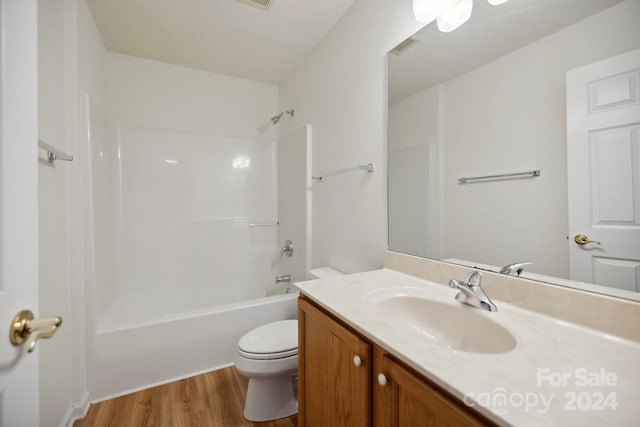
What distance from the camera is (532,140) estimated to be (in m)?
0.86

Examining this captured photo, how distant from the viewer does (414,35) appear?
126 cm

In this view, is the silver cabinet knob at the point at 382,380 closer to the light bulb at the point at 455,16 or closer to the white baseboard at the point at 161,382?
the light bulb at the point at 455,16

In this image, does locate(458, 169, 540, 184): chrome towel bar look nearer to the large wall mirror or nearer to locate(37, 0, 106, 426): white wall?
the large wall mirror

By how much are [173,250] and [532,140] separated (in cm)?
264

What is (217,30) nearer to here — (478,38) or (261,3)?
(261,3)

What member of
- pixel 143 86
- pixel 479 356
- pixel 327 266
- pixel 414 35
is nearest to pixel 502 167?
pixel 479 356

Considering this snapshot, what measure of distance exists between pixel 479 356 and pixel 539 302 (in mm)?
395

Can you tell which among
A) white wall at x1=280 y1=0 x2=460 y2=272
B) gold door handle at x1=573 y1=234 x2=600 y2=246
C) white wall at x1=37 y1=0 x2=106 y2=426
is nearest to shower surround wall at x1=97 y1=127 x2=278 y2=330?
white wall at x1=37 y1=0 x2=106 y2=426

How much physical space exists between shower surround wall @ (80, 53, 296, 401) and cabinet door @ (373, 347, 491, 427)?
4.50 feet

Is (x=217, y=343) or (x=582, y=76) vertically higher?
(x=582, y=76)

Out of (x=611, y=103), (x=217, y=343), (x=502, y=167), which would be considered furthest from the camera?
(x=217, y=343)

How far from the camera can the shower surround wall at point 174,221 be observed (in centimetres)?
164

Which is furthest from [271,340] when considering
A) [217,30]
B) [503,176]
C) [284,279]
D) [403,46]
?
[217,30]

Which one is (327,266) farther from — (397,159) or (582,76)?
(582,76)
